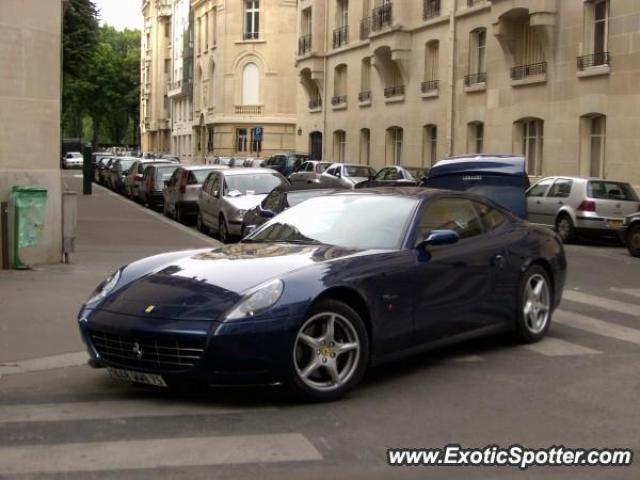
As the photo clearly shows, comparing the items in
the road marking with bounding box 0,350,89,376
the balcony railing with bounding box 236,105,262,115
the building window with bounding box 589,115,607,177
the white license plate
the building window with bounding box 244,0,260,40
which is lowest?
the road marking with bounding box 0,350,89,376

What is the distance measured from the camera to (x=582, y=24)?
28.5 meters

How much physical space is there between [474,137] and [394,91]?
6465 millimetres

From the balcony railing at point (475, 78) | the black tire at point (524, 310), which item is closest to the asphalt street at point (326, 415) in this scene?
the black tire at point (524, 310)

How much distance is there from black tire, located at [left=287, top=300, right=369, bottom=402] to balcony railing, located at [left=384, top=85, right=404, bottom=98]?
3420cm

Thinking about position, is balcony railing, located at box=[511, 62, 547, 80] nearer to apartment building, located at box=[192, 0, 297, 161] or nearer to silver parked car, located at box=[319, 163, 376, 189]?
silver parked car, located at box=[319, 163, 376, 189]

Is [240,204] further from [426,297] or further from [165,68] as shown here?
[165,68]

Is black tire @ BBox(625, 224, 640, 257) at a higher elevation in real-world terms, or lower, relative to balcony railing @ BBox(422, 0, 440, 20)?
lower

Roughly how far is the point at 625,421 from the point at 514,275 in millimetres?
2370

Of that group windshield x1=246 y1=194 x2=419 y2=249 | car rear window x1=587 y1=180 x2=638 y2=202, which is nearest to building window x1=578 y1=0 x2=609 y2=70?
car rear window x1=587 y1=180 x2=638 y2=202

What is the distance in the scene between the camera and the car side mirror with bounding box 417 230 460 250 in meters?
7.11

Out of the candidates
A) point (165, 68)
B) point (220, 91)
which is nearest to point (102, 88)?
point (165, 68)

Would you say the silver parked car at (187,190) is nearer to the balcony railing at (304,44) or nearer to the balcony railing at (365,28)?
the balcony railing at (365,28)

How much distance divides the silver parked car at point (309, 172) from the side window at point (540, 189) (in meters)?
10.5

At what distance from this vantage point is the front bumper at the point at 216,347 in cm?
591
